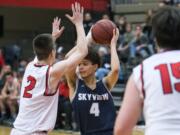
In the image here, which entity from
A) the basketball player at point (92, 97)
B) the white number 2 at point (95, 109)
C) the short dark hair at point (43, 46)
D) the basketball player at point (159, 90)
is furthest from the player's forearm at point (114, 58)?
the basketball player at point (159, 90)

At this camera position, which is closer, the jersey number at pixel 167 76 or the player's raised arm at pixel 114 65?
the jersey number at pixel 167 76

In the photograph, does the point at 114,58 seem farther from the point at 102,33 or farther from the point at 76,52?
the point at 102,33

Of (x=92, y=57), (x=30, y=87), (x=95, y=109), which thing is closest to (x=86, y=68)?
(x=92, y=57)

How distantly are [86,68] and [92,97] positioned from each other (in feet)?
0.97

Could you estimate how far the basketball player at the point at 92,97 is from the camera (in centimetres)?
520

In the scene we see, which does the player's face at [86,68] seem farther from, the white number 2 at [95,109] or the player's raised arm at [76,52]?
the white number 2 at [95,109]

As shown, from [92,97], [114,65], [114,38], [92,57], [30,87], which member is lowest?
[92,97]

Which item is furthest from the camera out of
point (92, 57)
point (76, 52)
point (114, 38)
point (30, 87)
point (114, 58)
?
point (30, 87)

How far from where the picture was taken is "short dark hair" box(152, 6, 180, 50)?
3018 millimetres

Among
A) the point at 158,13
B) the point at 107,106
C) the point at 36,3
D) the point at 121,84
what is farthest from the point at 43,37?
the point at 36,3

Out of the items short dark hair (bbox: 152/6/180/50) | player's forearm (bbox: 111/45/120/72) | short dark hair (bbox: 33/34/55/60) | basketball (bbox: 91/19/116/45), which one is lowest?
short dark hair (bbox: 152/6/180/50)

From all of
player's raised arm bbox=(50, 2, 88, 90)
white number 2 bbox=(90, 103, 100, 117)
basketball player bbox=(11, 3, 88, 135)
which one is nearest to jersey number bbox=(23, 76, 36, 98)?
basketball player bbox=(11, 3, 88, 135)

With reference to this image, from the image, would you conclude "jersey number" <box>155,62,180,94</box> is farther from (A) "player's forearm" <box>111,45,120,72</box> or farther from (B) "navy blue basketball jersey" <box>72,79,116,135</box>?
(B) "navy blue basketball jersey" <box>72,79,116,135</box>

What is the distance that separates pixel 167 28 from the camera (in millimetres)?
3016
